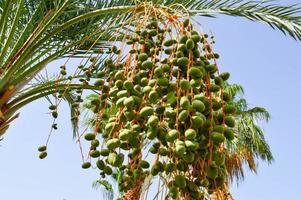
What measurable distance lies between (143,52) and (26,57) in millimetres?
2286

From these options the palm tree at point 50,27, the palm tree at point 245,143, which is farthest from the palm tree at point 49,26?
the palm tree at point 245,143

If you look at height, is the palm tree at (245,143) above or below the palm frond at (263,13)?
above

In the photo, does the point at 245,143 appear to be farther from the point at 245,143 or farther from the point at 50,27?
the point at 50,27

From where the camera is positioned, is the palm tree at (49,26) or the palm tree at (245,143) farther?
the palm tree at (245,143)

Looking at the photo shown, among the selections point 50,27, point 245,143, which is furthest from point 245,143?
point 50,27

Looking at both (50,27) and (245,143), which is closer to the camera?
(50,27)

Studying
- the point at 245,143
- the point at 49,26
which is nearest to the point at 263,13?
the point at 49,26

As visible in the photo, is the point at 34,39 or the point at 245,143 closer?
the point at 34,39

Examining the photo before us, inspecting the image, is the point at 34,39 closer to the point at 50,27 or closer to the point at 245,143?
the point at 50,27

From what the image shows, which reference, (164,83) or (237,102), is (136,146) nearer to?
(164,83)

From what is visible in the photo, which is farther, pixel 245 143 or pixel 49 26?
pixel 245 143

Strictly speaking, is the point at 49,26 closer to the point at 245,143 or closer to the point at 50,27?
the point at 50,27

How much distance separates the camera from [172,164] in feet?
4.58

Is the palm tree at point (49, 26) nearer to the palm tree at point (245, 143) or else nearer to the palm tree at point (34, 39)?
the palm tree at point (34, 39)
